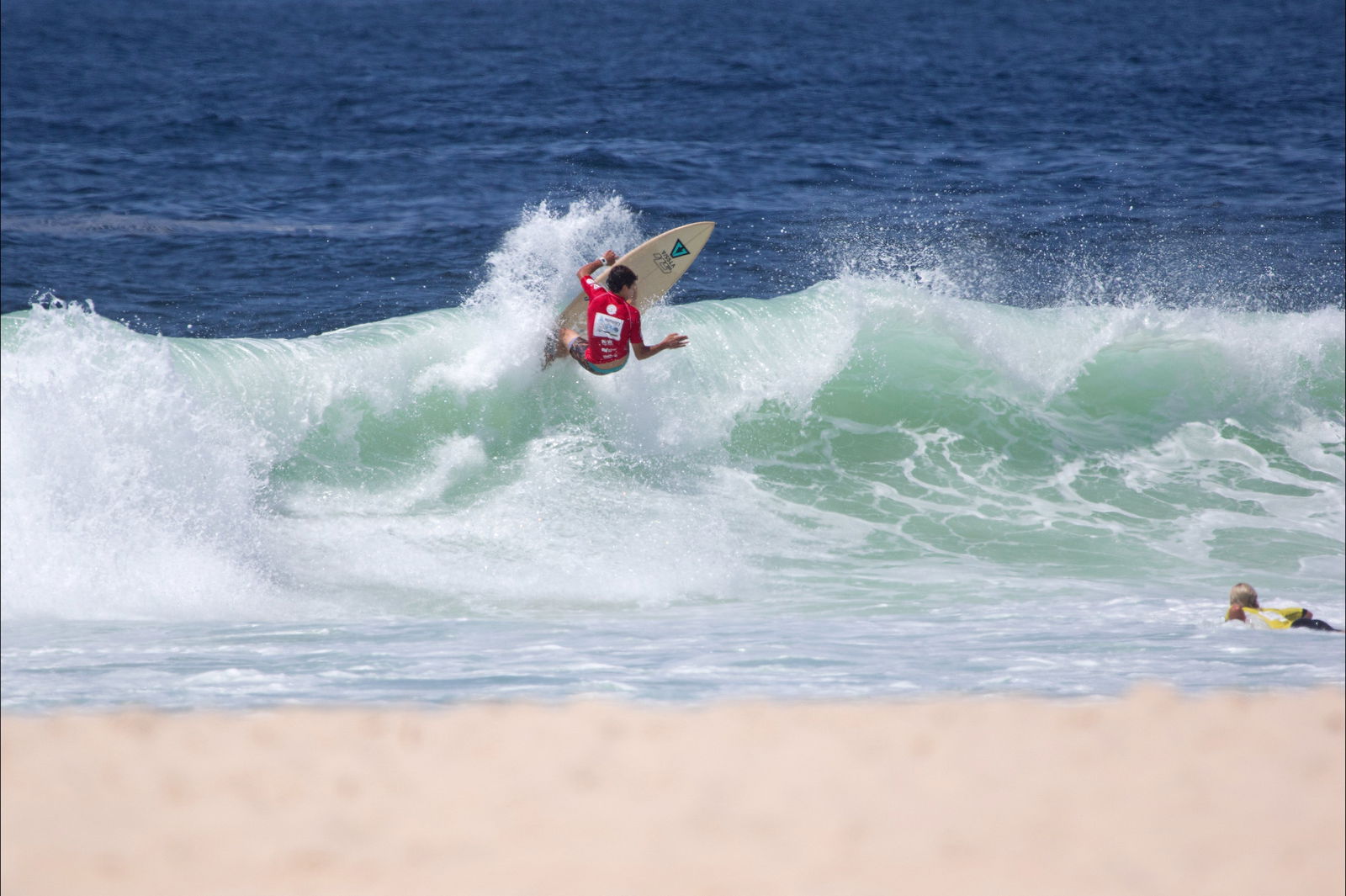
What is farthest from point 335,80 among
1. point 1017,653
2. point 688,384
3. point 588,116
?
point 1017,653

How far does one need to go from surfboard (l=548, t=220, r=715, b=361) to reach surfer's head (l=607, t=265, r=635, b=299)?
513mm

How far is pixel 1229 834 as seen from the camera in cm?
367

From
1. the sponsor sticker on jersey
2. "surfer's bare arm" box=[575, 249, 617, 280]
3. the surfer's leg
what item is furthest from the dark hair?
the surfer's leg

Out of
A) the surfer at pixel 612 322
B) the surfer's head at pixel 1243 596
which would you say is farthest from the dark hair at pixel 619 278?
the surfer's head at pixel 1243 596

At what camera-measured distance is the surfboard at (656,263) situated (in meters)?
8.77

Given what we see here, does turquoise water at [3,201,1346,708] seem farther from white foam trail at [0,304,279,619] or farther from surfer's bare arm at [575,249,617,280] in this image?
surfer's bare arm at [575,249,617,280]

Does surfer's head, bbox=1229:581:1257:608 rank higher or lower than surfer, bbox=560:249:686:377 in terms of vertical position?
lower

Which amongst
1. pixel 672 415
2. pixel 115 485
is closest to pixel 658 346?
pixel 672 415

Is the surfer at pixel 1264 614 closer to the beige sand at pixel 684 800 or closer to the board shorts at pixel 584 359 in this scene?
the beige sand at pixel 684 800

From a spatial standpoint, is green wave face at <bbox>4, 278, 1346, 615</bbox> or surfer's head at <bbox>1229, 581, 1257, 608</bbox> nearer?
surfer's head at <bbox>1229, 581, 1257, 608</bbox>

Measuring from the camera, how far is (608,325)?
8.02m

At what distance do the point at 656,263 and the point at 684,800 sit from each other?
19.4 feet

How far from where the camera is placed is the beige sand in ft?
11.3

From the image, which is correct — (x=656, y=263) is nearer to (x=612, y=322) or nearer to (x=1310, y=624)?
(x=612, y=322)
